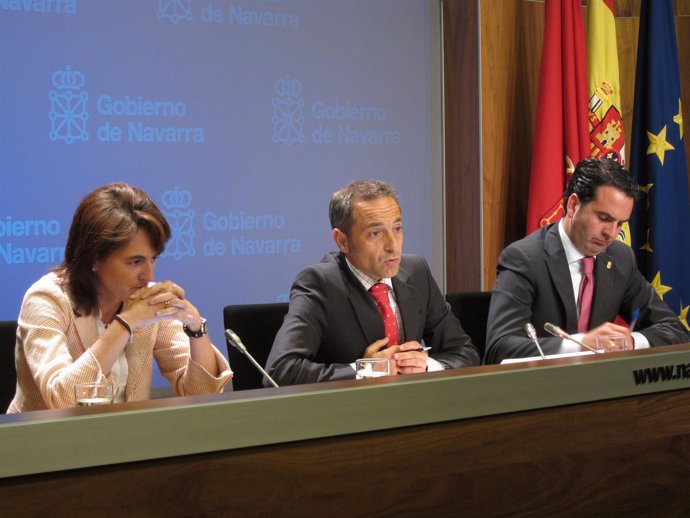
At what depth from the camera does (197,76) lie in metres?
4.08

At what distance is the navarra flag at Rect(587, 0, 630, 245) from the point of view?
439 cm

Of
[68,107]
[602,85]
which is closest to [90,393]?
[68,107]

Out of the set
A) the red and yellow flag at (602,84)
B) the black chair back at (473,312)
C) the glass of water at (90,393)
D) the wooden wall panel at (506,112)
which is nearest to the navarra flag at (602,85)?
the red and yellow flag at (602,84)

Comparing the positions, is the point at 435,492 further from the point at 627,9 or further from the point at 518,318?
the point at 627,9

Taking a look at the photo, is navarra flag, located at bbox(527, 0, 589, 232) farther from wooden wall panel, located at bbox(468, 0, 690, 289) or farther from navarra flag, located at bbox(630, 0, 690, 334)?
navarra flag, located at bbox(630, 0, 690, 334)

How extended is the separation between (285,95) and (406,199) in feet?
2.83

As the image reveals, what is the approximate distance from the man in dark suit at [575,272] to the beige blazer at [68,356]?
1123 millimetres

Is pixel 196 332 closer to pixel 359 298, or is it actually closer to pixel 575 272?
pixel 359 298

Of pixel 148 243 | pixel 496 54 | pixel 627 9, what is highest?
pixel 627 9

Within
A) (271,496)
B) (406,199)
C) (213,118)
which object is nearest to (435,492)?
(271,496)

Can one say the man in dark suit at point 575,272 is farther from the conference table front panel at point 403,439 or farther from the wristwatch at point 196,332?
the conference table front panel at point 403,439

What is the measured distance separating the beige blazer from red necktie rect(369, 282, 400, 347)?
605 millimetres

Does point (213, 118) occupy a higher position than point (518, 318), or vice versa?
point (213, 118)

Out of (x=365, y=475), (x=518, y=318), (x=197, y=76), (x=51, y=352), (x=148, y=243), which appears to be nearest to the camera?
(x=365, y=475)
